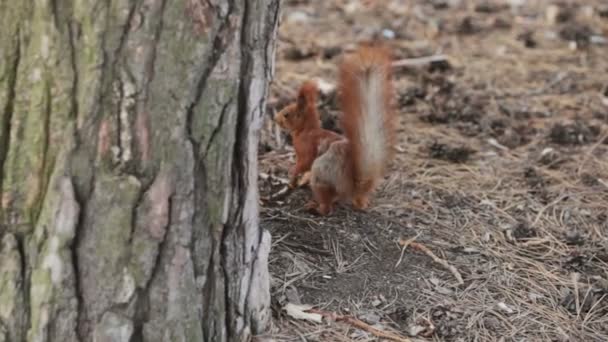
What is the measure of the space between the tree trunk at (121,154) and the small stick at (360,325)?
0.55 meters

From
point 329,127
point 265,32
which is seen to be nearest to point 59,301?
point 265,32

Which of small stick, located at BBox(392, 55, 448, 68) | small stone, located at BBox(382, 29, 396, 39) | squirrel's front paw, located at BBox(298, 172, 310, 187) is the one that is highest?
small stone, located at BBox(382, 29, 396, 39)

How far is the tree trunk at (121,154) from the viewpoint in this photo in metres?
1.72

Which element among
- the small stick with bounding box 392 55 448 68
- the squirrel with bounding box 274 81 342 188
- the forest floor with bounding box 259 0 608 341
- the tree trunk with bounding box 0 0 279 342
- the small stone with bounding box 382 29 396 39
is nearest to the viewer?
the tree trunk with bounding box 0 0 279 342

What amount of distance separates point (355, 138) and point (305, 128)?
35cm

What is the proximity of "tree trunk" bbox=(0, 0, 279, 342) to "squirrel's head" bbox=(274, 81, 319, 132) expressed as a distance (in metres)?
1.15

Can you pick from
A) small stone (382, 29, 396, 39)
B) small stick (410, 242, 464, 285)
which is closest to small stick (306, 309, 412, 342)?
small stick (410, 242, 464, 285)

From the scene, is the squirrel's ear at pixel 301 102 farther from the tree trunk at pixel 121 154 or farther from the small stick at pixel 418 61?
the small stick at pixel 418 61

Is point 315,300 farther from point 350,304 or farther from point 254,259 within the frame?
point 254,259

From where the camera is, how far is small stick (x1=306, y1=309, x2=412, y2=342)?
233 cm

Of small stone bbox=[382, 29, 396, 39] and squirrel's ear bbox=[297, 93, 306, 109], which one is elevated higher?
small stone bbox=[382, 29, 396, 39]

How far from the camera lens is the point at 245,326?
6.91 ft

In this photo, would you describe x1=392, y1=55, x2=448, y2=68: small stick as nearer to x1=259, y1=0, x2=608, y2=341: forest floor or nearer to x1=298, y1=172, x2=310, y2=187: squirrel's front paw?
x1=259, y1=0, x2=608, y2=341: forest floor

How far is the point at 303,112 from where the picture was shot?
3113mm
